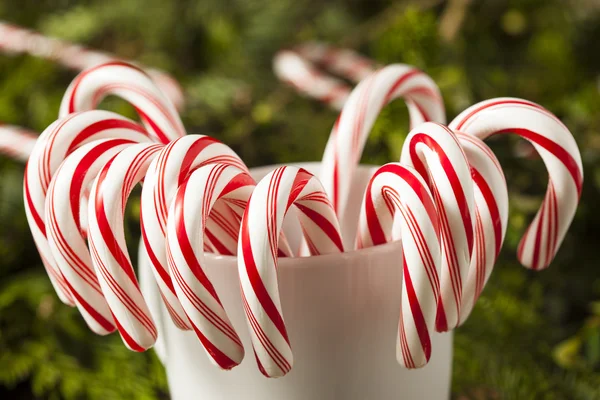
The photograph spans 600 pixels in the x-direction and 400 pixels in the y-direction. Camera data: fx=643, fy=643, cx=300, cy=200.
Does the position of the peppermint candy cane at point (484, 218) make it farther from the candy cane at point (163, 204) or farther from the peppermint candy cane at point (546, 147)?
the candy cane at point (163, 204)

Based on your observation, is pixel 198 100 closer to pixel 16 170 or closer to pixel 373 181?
pixel 16 170

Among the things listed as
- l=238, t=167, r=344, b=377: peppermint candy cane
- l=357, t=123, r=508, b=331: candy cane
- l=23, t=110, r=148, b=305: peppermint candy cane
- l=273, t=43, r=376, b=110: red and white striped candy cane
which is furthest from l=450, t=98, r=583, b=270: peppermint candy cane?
l=273, t=43, r=376, b=110: red and white striped candy cane

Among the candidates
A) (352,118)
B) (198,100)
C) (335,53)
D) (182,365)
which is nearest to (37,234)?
(182,365)

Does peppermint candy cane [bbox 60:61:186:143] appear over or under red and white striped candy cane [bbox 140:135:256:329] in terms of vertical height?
over

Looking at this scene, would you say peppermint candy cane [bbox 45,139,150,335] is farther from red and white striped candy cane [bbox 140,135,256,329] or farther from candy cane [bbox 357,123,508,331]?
candy cane [bbox 357,123,508,331]

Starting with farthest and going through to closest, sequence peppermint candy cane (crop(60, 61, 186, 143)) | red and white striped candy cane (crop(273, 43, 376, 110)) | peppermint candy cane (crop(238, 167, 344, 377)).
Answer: red and white striped candy cane (crop(273, 43, 376, 110))
peppermint candy cane (crop(60, 61, 186, 143))
peppermint candy cane (crop(238, 167, 344, 377))

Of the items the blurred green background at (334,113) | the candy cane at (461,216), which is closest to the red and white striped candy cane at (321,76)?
the blurred green background at (334,113)
